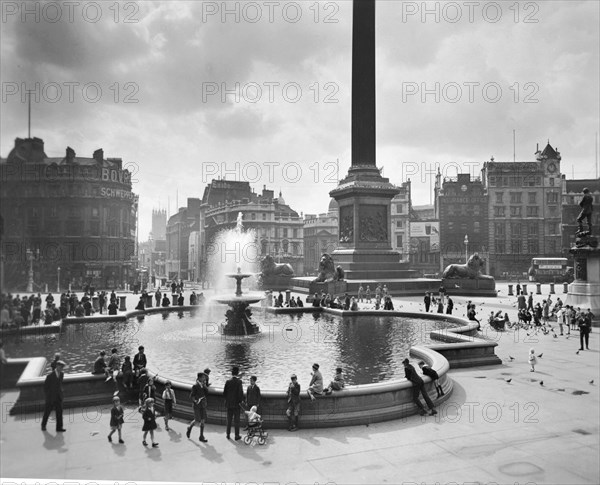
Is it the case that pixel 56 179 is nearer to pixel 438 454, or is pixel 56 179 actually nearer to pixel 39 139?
pixel 39 139

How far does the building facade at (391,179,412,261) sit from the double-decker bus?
829 inches

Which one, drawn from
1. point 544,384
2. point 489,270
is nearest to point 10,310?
point 544,384

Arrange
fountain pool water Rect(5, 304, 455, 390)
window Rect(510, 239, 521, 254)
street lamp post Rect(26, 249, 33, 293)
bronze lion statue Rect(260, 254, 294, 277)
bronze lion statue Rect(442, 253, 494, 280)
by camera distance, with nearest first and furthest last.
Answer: street lamp post Rect(26, 249, 33, 293), fountain pool water Rect(5, 304, 455, 390), bronze lion statue Rect(442, 253, 494, 280), bronze lion statue Rect(260, 254, 294, 277), window Rect(510, 239, 521, 254)

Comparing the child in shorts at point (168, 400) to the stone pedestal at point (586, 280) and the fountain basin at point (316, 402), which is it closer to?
the fountain basin at point (316, 402)

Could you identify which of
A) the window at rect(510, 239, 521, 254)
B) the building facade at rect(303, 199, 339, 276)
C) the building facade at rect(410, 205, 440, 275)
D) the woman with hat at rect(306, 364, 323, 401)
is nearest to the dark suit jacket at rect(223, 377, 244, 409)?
the woman with hat at rect(306, 364, 323, 401)

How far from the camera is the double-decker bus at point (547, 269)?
70.5m

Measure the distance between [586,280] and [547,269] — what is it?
52106mm

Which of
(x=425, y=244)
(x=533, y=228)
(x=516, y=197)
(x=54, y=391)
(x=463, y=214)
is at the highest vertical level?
(x=516, y=197)

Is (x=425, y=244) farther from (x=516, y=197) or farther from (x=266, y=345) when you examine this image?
(x=266, y=345)

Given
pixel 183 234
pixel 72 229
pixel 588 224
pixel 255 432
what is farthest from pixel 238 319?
pixel 183 234

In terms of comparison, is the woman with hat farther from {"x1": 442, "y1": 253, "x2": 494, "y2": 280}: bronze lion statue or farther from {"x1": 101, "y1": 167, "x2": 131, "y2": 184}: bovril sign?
{"x1": 442, "y1": 253, "x2": 494, "y2": 280}: bronze lion statue

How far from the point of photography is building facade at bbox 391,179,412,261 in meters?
86.9

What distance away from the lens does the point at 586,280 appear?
2573 cm

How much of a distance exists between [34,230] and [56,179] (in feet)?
2.84
